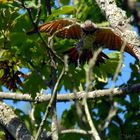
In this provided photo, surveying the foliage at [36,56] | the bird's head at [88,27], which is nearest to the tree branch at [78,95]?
the foliage at [36,56]

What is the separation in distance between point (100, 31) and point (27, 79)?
99 cm

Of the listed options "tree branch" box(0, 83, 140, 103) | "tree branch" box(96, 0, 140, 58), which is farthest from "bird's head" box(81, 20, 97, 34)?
"tree branch" box(0, 83, 140, 103)

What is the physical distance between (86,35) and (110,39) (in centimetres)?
18

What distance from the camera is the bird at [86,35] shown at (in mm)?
3664

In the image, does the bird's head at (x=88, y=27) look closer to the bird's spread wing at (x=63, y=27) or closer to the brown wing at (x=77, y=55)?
the bird's spread wing at (x=63, y=27)

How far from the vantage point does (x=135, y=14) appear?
1.52 m

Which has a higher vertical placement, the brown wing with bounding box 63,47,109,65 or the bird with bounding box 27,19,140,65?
the bird with bounding box 27,19,140,65

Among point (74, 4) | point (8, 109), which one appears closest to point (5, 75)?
point (8, 109)

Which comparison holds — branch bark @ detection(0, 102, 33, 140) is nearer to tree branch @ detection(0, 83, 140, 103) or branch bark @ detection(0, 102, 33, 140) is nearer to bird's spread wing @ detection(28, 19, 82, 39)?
tree branch @ detection(0, 83, 140, 103)

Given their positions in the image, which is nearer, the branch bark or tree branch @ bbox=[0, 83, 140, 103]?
tree branch @ bbox=[0, 83, 140, 103]

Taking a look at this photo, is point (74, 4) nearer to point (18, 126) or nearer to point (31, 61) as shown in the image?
point (31, 61)

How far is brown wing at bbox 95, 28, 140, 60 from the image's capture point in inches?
143

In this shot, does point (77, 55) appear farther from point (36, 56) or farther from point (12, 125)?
point (12, 125)

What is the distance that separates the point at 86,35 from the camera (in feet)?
12.3
